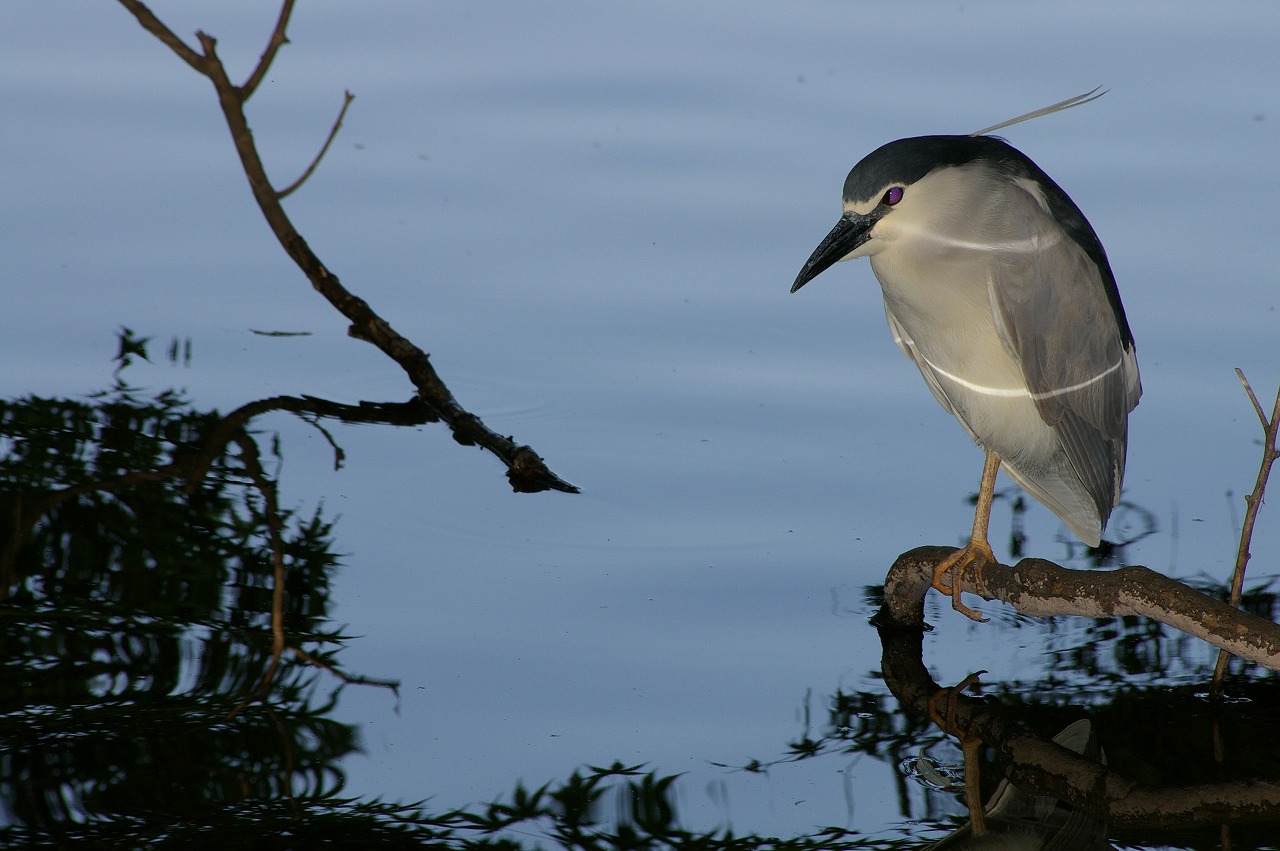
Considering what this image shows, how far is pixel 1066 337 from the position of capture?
3.13 metres

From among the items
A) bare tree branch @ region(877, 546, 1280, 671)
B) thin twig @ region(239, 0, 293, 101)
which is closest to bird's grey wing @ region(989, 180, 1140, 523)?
bare tree branch @ region(877, 546, 1280, 671)

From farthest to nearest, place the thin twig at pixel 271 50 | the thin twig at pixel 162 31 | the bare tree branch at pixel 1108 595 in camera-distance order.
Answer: the thin twig at pixel 162 31, the thin twig at pixel 271 50, the bare tree branch at pixel 1108 595

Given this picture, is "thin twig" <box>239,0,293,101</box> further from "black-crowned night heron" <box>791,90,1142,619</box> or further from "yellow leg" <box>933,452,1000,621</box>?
"yellow leg" <box>933,452,1000,621</box>

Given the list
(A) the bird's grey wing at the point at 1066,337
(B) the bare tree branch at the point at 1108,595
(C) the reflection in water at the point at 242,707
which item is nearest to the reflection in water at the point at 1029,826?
(C) the reflection in water at the point at 242,707

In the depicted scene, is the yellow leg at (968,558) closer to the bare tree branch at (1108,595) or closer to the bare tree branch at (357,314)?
the bare tree branch at (1108,595)

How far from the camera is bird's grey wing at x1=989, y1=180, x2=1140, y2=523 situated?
3.03 m

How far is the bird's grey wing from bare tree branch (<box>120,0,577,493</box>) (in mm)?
1451

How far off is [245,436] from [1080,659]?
7.70 feet

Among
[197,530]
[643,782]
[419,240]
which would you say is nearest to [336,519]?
[197,530]

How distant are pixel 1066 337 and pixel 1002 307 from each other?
20 centimetres

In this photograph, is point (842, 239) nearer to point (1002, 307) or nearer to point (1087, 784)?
point (1002, 307)

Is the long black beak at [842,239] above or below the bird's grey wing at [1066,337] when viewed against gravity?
above

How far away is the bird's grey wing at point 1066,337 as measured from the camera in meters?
3.03

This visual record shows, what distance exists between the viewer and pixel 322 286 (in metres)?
4.41
